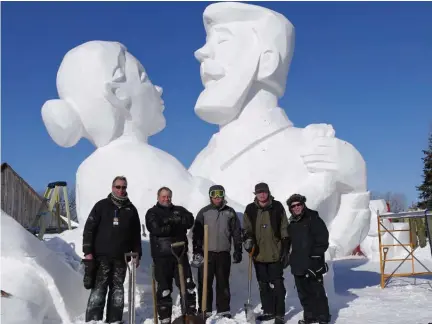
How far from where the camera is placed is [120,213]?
4.53 meters

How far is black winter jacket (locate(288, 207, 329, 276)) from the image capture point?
475cm

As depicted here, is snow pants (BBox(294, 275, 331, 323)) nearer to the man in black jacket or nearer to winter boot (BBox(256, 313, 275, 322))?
winter boot (BBox(256, 313, 275, 322))

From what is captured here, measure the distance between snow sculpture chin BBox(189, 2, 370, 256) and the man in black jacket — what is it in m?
2.12

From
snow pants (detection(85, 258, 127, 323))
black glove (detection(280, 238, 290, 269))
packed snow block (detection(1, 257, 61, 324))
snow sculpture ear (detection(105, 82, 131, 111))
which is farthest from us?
snow sculpture ear (detection(105, 82, 131, 111))

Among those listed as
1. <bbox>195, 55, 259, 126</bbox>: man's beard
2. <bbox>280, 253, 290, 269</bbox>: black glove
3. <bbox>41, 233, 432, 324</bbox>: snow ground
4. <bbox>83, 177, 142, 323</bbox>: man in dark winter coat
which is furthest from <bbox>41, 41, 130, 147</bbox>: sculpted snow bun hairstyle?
<bbox>280, 253, 290, 269</bbox>: black glove

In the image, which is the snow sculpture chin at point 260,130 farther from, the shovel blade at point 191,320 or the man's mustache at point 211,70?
the shovel blade at point 191,320

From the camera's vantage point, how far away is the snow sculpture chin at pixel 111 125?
211 inches

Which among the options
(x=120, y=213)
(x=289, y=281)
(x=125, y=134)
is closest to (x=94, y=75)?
(x=125, y=134)

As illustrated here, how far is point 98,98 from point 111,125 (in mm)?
327

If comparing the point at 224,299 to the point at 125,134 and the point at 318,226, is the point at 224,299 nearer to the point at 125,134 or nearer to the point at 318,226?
the point at 318,226

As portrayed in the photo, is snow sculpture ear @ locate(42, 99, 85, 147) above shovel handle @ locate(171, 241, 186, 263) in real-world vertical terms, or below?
above

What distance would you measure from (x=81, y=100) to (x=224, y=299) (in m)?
2.61

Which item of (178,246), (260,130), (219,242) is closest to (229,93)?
(260,130)

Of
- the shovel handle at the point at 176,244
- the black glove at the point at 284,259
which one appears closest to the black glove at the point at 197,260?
the shovel handle at the point at 176,244
